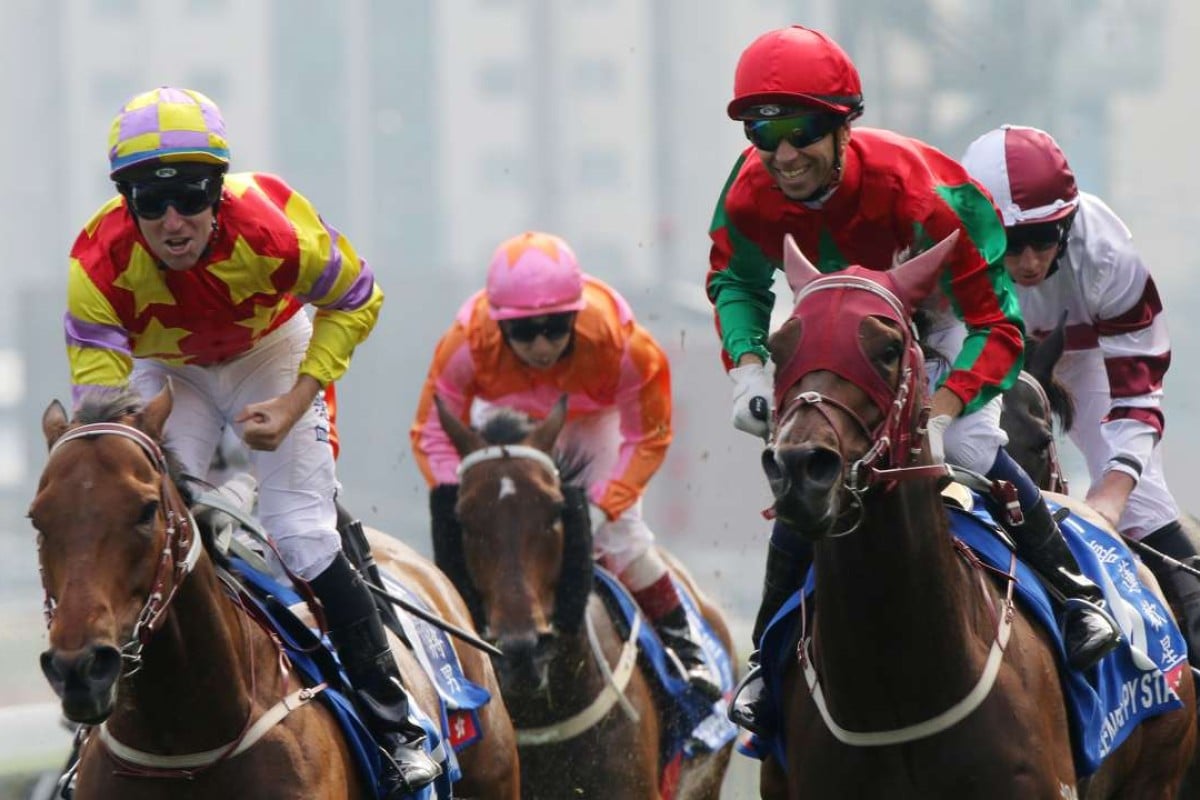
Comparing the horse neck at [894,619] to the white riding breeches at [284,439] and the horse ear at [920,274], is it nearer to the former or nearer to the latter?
the horse ear at [920,274]

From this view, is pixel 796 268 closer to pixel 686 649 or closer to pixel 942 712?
pixel 942 712

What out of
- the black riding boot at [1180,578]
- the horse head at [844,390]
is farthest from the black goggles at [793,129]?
the black riding boot at [1180,578]

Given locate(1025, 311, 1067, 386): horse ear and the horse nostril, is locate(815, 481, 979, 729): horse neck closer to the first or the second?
the horse nostril

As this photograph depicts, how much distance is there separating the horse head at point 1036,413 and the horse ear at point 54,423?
2.52 metres

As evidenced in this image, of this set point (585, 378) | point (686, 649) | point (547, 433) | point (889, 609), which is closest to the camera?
point (889, 609)

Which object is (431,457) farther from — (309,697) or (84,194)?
(84,194)

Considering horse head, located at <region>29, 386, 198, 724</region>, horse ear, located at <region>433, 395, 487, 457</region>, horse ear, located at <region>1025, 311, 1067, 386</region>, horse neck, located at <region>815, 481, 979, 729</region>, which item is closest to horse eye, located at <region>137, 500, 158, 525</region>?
horse head, located at <region>29, 386, 198, 724</region>

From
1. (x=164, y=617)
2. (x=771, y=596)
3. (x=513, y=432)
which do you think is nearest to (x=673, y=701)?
(x=513, y=432)

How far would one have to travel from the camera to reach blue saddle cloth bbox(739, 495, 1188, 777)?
4414 mm

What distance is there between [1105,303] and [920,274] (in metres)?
1.78

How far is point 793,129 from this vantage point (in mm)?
4234

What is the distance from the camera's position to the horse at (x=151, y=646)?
3.68m

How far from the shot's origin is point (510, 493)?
21.1 ft

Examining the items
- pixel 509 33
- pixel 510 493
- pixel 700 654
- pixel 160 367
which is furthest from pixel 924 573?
pixel 509 33
